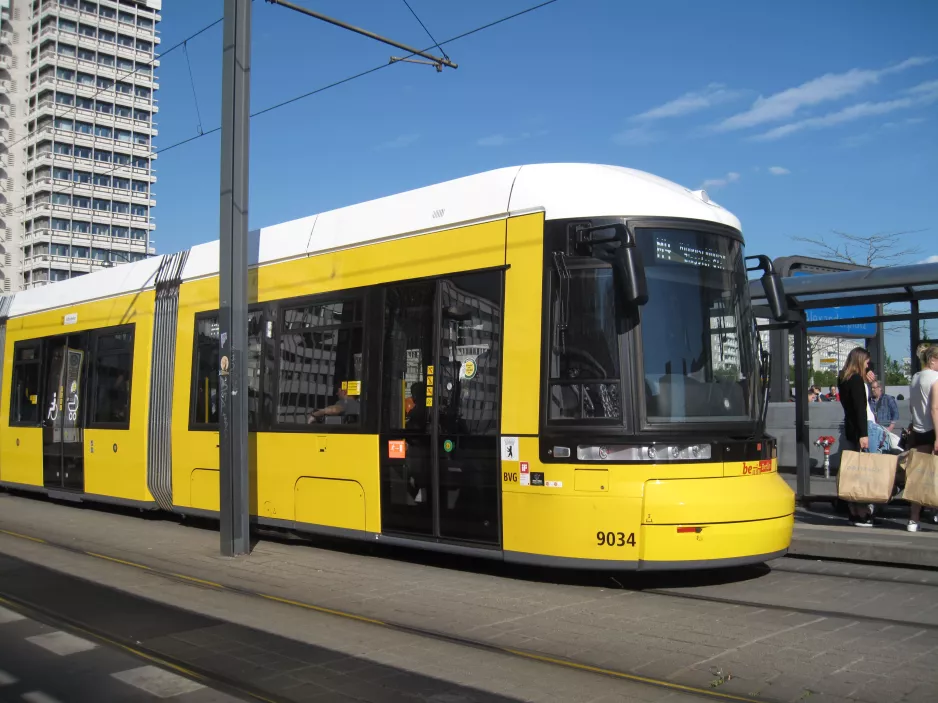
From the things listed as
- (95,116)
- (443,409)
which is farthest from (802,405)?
(95,116)

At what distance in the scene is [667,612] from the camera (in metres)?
6.47

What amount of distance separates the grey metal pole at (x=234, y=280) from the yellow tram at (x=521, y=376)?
1.61 ft

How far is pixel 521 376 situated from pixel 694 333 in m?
1.42

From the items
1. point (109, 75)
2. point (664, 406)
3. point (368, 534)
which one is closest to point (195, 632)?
point (368, 534)

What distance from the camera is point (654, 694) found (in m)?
4.68

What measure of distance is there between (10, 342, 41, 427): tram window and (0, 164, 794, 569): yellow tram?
22.1 feet

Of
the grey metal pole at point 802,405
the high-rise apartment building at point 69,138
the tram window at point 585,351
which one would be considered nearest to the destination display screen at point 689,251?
the tram window at point 585,351

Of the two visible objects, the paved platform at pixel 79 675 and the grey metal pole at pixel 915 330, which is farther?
the grey metal pole at pixel 915 330

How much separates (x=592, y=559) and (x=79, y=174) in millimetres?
113526

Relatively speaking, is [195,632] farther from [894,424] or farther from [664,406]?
[894,424]

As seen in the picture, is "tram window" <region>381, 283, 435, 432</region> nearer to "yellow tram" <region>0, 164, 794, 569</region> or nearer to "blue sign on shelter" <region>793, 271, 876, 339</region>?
"yellow tram" <region>0, 164, 794, 569</region>

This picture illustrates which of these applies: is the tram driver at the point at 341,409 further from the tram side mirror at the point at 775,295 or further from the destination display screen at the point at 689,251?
the tram side mirror at the point at 775,295

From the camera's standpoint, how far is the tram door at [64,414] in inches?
540

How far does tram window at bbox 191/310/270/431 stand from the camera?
10.2m
